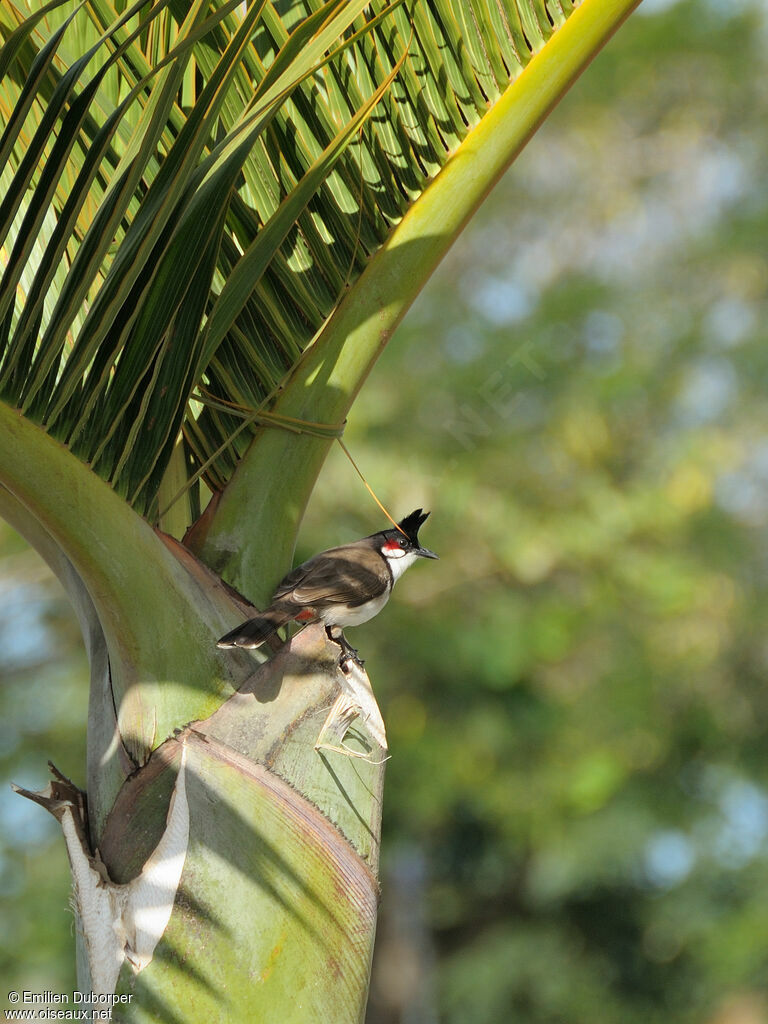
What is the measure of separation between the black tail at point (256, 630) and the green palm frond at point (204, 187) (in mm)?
226

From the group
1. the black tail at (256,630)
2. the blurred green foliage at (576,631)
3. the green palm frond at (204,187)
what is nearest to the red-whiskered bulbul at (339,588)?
the black tail at (256,630)

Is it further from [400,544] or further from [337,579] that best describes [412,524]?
[337,579]

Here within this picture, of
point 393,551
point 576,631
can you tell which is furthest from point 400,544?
point 576,631

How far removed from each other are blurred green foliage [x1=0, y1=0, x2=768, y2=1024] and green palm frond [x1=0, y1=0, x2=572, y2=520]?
19.4ft

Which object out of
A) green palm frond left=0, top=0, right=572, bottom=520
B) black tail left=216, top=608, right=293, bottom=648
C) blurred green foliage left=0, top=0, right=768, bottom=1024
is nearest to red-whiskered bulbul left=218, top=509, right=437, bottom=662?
black tail left=216, top=608, right=293, bottom=648

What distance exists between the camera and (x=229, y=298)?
1503mm

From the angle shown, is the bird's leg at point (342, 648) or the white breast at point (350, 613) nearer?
the bird's leg at point (342, 648)

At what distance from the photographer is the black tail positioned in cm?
149

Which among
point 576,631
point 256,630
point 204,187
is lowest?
point 256,630

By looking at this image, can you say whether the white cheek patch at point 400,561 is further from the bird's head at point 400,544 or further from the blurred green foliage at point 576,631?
the blurred green foliage at point 576,631

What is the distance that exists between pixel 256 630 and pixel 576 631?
748 centimetres

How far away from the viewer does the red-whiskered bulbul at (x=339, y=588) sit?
1.57 metres

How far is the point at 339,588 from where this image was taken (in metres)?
1.98

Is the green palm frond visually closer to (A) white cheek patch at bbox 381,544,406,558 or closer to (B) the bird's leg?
(B) the bird's leg
